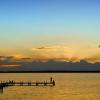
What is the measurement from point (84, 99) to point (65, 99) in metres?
5.13

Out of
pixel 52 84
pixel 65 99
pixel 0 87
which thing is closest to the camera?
pixel 65 99

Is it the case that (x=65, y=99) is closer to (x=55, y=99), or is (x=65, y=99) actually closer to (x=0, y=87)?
(x=55, y=99)

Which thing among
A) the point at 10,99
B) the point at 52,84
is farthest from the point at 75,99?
the point at 52,84

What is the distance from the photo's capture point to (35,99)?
86.5 metres

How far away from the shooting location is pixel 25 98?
289ft

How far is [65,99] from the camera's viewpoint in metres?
85.8

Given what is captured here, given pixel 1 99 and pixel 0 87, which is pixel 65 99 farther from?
pixel 0 87

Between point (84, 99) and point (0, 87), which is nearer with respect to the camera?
point (84, 99)

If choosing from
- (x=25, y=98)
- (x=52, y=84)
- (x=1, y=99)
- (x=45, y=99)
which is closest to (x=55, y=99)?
(x=45, y=99)

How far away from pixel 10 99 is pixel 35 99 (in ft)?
20.8

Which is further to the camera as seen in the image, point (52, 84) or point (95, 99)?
point (52, 84)

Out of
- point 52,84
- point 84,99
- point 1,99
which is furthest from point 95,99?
point 52,84

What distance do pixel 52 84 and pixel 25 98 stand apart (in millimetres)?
50749

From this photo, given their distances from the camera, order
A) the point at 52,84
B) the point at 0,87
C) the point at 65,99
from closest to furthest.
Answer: the point at 65,99, the point at 0,87, the point at 52,84
